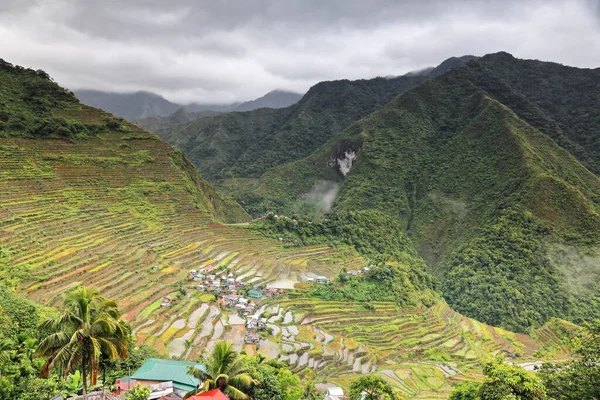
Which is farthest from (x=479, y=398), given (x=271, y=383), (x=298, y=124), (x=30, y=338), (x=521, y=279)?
(x=298, y=124)

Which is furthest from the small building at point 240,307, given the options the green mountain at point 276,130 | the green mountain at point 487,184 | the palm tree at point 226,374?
the green mountain at point 276,130

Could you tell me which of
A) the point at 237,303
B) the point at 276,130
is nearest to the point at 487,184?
the point at 237,303

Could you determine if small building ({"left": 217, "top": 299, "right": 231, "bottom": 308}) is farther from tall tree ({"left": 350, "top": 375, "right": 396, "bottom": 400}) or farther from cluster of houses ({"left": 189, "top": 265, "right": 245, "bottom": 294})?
tall tree ({"left": 350, "top": 375, "right": 396, "bottom": 400})

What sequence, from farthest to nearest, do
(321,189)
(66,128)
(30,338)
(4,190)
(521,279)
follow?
(321,189)
(521,279)
(66,128)
(4,190)
(30,338)

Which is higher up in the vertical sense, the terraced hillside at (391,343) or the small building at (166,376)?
the small building at (166,376)

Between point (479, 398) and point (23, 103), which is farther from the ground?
point (23, 103)

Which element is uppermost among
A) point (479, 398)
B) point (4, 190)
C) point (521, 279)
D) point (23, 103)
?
point (23, 103)

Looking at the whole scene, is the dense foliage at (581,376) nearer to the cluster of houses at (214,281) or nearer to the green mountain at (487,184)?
the cluster of houses at (214,281)

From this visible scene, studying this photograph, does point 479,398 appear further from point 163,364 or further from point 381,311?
point 381,311
